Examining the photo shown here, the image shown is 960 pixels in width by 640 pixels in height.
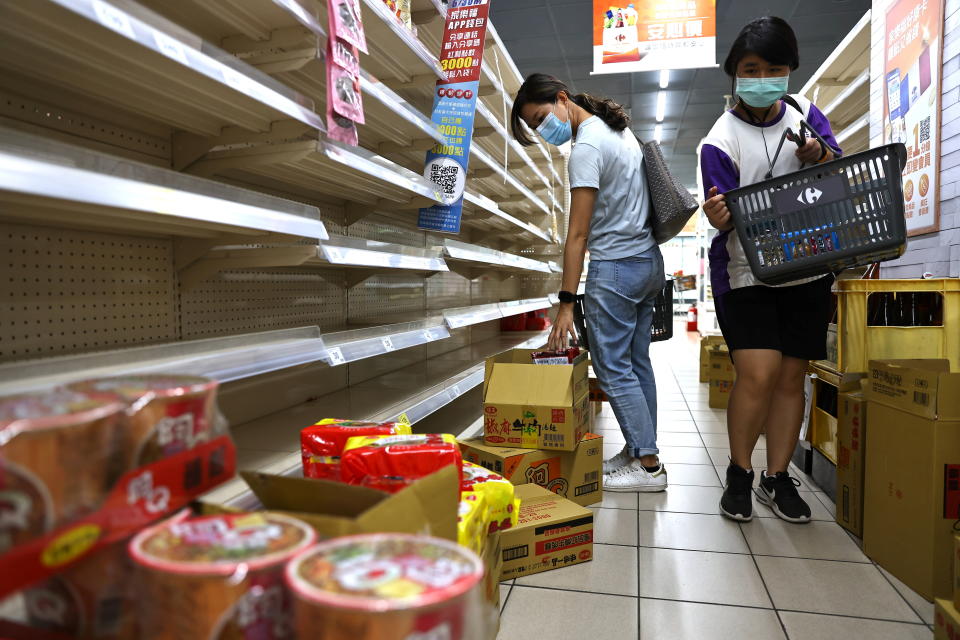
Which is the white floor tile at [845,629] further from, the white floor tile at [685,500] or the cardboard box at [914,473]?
the white floor tile at [685,500]

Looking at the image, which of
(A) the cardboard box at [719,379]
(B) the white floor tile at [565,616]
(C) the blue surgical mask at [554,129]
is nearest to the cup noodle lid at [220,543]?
(B) the white floor tile at [565,616]

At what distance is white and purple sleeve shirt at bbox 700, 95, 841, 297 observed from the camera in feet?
7.51

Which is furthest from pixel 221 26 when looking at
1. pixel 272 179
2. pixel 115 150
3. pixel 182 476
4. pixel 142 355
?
pixel 182 476

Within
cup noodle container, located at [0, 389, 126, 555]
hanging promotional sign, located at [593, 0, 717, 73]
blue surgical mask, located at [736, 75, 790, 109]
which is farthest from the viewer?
hanging promotional sign, located at [593, 0, 717, 73]

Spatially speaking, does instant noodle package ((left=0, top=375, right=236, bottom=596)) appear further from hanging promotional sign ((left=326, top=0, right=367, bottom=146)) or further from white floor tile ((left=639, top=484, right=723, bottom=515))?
white floor tile ((left=639, top=484, right=723, bottom=515))

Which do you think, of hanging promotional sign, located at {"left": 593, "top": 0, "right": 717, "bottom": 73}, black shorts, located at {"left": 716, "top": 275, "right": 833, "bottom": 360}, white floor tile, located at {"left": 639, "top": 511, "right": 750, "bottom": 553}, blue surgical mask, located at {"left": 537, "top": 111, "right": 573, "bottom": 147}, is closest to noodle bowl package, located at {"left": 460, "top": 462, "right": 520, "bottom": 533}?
white floor tile, located at {"left": 639, "top": 511, "right": 750, "bottom": 553}

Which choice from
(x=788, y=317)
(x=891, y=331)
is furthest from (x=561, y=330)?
(x=891, y=331)

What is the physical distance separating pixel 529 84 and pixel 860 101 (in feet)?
9.98

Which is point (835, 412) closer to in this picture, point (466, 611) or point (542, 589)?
point (542, 589)

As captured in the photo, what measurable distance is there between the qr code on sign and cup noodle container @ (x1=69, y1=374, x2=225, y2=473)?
2.05 metres

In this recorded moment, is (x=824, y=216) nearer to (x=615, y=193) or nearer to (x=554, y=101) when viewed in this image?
(x=615, y=193)

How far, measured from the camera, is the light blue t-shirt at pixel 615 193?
2.58 meters

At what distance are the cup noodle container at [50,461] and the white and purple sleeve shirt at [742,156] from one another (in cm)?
210

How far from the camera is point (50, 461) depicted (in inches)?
24.1
